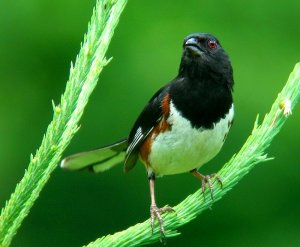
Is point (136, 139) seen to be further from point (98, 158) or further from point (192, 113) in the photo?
point (192, 113)

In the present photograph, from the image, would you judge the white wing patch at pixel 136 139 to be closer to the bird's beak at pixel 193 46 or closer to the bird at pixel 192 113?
the bird at pixel 192 113

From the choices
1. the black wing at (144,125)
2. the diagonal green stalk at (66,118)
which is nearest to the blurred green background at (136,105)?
the black wing at (144,125)

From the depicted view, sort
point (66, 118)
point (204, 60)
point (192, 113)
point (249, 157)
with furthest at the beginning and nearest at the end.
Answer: point (204, 60)
point (192, 113)
point (249, 157)
point (66, 118)

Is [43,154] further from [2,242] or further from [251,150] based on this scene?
[251,150]

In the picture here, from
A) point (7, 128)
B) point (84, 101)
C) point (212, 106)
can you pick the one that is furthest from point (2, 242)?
point (7, 128)

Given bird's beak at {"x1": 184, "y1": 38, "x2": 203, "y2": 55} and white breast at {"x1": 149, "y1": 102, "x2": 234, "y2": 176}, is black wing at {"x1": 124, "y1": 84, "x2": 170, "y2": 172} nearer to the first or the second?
white breast at {"x1": 149, "y1": 102, "x2": 234, "y2": 176}

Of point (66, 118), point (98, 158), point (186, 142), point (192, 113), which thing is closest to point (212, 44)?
point (192, 113)
